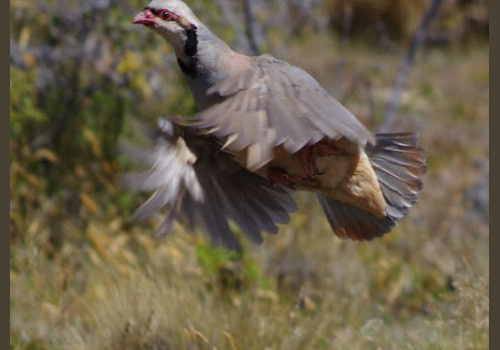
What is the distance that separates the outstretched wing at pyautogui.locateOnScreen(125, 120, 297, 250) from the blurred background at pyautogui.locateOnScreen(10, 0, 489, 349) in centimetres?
40

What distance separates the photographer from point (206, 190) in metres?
4.38

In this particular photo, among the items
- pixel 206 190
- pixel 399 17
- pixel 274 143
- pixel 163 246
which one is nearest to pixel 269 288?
pixel 163 246

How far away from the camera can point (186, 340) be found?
449cm

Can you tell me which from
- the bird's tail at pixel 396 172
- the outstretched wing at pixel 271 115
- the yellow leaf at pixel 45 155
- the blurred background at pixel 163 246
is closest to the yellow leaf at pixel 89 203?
the blurred background at pixel 163 246

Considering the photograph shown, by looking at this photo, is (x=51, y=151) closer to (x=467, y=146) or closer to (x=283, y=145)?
(x=283, y=145)

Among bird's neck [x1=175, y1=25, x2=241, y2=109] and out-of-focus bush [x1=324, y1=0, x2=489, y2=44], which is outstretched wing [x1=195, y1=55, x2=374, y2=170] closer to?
bird's neck [x1=175, y1=25, x2=241, y2=109]

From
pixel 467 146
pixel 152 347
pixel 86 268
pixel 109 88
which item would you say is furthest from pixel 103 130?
pixel 467 146

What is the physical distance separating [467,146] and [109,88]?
3940 mm

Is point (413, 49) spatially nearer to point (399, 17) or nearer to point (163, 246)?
point (163, 246)

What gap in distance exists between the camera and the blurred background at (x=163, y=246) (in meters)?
4.63

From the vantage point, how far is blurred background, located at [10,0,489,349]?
15.2 ft

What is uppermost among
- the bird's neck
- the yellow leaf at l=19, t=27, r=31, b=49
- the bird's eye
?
the bird's eye

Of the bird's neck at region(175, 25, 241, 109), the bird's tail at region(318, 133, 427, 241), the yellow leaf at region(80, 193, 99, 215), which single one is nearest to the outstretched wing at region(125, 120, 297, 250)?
the bird's neck at region(175, 25, 241, 109)

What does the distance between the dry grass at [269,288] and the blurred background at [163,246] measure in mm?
11
